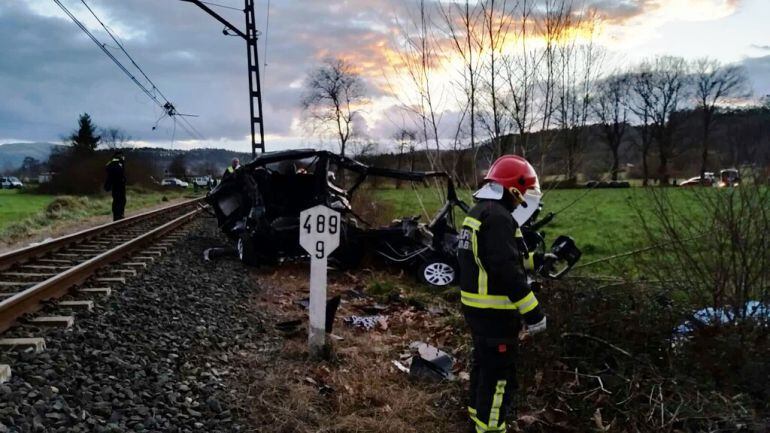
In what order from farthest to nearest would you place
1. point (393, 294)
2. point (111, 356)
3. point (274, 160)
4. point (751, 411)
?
point (274, 160)
point (393, 294)
point (111, 356)
point (751, 411)

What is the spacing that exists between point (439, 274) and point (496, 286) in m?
5.33

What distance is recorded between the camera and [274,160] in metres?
9.92

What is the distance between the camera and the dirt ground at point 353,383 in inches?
160

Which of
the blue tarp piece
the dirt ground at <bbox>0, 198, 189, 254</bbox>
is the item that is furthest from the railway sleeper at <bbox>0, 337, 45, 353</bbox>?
the dirt ground at <bbox>0, 198, 189, 254</bbox>

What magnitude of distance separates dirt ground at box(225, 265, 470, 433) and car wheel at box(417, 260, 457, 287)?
1.83 meters

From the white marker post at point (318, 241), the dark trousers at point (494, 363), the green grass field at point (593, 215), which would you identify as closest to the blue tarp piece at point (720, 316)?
the green grass field at point (593, 215)

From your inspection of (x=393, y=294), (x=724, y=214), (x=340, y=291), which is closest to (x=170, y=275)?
(x=340, y=291)

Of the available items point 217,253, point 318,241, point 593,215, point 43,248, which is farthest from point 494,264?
point 593,215

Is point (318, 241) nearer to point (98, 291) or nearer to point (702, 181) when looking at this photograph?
point (98, 291)

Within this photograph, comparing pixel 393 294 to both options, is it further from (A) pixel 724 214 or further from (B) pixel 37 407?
(B) pixel 37 407

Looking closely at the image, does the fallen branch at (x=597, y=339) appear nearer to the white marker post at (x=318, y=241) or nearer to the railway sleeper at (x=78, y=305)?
the white marker post at (x=318, y=241)

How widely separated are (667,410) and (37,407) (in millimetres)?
4142

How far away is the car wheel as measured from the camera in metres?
8.88

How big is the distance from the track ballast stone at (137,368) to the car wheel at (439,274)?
3.03m
